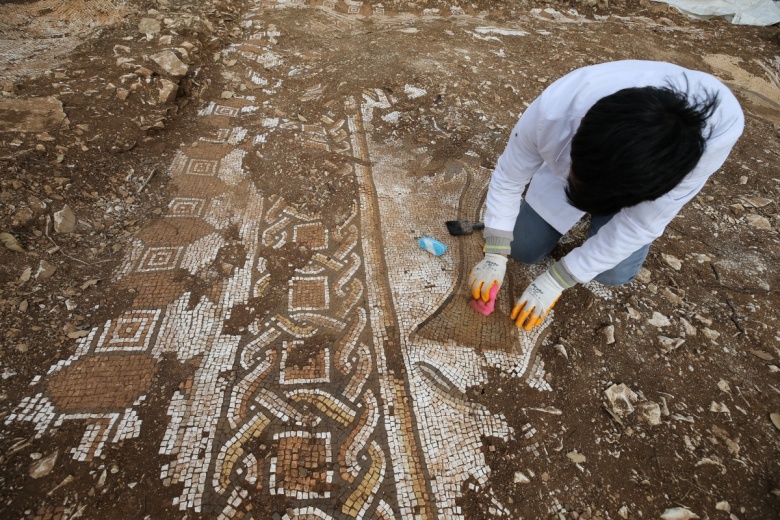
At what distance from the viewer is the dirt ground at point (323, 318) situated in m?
1.83

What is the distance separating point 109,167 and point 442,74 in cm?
327

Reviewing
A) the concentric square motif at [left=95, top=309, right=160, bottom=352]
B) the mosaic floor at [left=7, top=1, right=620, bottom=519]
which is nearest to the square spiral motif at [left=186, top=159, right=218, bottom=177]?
the mosaic floor at [left=7, top=1, right=620, bottom=519]

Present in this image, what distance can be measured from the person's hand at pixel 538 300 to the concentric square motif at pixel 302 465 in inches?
Answer: 49.8

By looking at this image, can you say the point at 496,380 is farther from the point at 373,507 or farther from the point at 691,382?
the point at 691,382

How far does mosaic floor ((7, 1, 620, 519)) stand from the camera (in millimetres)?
1846

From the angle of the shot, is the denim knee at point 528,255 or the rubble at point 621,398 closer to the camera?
the rubble at point 621,398

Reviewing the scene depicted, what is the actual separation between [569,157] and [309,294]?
1667 millimetres

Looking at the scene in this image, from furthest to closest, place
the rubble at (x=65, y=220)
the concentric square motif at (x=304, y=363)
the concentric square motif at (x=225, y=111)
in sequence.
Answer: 1. the concentric square motif at (x=225, y=111)
2. the rubble at (x=65, y=220)
3. the concentric square motif at (x=304, y=363)

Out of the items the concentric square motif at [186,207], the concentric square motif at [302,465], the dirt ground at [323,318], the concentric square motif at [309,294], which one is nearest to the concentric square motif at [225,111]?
the dirt ground at [323,318]

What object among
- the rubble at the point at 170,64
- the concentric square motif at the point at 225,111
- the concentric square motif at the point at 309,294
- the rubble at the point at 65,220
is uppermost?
the rubble at the point at 170,64

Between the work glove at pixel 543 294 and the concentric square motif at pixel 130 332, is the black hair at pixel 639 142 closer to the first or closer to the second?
the work glove at pixel 543 294

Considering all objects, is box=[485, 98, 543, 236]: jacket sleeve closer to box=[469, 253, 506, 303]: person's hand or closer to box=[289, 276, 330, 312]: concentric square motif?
box=[469, 253, 506, 303]: person's hand

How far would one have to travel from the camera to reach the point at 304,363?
87.0 inches

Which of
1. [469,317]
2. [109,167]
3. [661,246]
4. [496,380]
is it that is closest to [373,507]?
[496,380]
